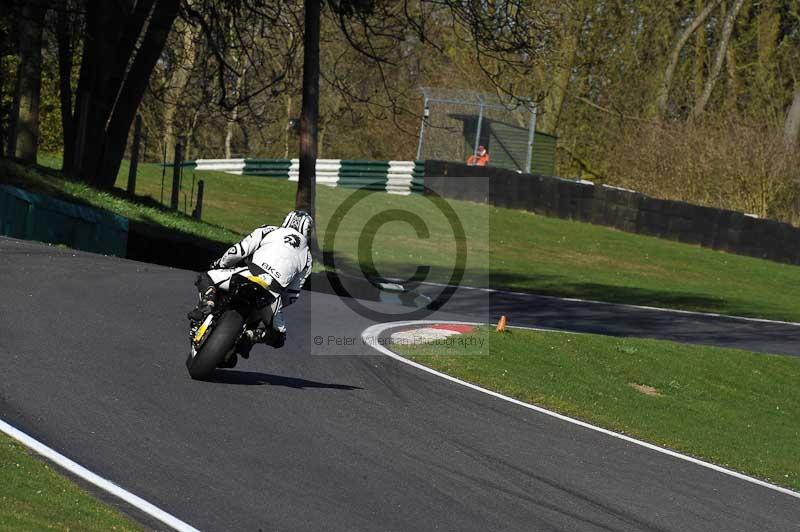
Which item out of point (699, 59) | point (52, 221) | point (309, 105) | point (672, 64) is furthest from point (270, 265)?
point (699, 59)

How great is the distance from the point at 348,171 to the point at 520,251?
11051mm

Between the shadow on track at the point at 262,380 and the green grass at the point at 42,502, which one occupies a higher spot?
the green grass at the point at 42,502

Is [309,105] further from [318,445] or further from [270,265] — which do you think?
[318,445]

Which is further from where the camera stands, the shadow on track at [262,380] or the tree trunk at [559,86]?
the tree trunk at [559,86]

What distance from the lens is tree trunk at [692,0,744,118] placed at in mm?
45594

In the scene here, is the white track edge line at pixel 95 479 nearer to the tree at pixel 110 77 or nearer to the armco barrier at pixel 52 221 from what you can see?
the armco barrier at pixel 52 221

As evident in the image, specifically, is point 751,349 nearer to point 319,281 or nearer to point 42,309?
point 319,281

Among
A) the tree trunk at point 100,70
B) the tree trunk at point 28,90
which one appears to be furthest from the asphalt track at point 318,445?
the tree trunk at point 28,90

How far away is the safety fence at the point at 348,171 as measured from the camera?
3778 centimetres

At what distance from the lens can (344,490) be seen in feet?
23.6

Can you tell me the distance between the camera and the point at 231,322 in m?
9.23

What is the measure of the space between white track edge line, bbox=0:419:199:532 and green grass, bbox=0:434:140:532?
0.47ft

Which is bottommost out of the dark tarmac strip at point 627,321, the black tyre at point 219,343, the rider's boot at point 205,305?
the dark tarmac strip at point 627,321

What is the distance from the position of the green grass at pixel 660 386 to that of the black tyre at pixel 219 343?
11.1ft
